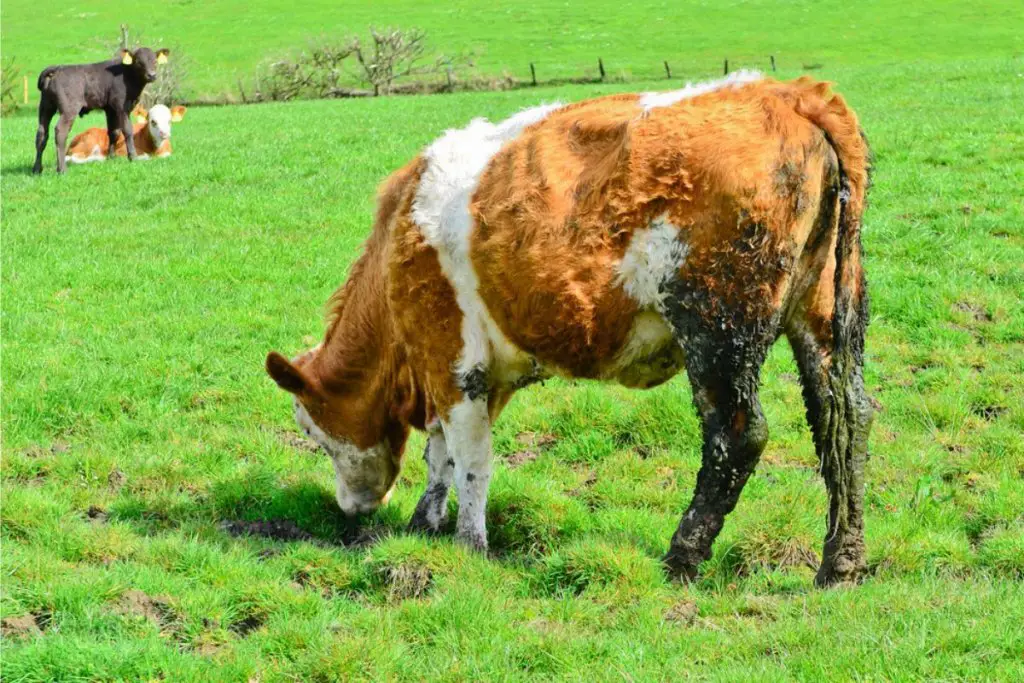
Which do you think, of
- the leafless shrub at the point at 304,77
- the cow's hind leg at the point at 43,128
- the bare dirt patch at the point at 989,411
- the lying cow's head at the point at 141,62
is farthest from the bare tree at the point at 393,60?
the bare dirt patch at the point at 989,411

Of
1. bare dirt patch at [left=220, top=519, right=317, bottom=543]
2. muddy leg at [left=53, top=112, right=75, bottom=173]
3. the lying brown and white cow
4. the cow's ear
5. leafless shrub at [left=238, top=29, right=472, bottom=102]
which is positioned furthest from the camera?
leafless shrub at [left=238, top=29, right=472, bottom=102]

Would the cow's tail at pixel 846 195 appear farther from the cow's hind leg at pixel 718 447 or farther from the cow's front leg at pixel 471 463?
the cow's front leg at pixel 471 463

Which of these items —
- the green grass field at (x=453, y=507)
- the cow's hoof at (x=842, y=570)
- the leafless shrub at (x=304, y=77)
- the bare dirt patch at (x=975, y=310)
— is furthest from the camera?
the leafless shrub at (x=304, y=77)

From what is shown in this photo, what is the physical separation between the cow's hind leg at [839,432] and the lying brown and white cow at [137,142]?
66.5ft

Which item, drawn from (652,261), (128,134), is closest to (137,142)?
(128,134)

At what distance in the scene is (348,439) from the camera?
7.59 meters

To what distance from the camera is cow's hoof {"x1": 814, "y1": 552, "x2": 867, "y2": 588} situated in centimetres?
613

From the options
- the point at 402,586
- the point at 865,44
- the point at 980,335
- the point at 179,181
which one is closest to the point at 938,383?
the point at 980,335

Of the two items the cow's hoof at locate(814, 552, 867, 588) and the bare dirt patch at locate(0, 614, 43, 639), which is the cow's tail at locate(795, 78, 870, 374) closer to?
the cow's hoof at locate(814, 552, 867, 588)

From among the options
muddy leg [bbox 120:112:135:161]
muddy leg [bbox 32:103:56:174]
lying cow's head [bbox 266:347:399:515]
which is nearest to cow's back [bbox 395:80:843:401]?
lying cow's head [bbox 266:347:399:515]

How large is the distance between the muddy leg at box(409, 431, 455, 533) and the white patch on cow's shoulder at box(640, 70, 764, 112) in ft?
8.48

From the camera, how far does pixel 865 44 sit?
2196 inches

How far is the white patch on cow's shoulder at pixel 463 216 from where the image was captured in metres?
6.61

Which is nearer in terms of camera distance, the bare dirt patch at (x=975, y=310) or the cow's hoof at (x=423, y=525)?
the cow's hoof at (x=423, y=525)
